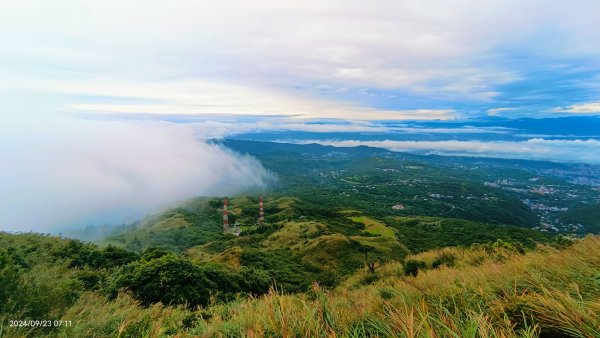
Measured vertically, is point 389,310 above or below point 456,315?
below

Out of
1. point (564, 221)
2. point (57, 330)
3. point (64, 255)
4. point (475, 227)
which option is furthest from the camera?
point (564, 221)

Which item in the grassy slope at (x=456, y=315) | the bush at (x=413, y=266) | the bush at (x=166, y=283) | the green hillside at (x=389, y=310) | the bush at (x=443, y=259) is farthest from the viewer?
the bush at (x=413, y=266)

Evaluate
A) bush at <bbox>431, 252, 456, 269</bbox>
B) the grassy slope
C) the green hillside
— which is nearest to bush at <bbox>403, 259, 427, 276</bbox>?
bush at <bbox>431, 252, 456, 269</bbox>

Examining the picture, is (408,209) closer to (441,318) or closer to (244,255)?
(244,255)

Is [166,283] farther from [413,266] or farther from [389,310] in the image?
[389,310]

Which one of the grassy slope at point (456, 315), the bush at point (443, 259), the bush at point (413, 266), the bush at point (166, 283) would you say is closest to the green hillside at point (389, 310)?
the grassy slope at point (456, 315)

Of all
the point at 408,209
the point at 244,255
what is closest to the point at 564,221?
the point at 408,209

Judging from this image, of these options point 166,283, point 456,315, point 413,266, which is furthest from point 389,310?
point 166,283

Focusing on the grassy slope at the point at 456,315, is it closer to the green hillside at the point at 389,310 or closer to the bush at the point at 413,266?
the green hillside at the point at 389,310

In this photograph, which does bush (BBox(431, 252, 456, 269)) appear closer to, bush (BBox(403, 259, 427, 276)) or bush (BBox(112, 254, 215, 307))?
bush (BBox(403, 259, 427, 276))

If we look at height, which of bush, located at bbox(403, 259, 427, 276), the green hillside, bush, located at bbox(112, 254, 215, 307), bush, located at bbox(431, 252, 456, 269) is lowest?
bush, located at bbox(112, 254, 215, 307)

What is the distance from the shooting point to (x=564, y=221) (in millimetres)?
175500

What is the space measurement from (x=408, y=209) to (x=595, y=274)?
197970 mm

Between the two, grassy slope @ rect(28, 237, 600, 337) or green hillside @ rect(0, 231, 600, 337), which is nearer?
grassy slope @ rect(28, 237, 600, 337)
